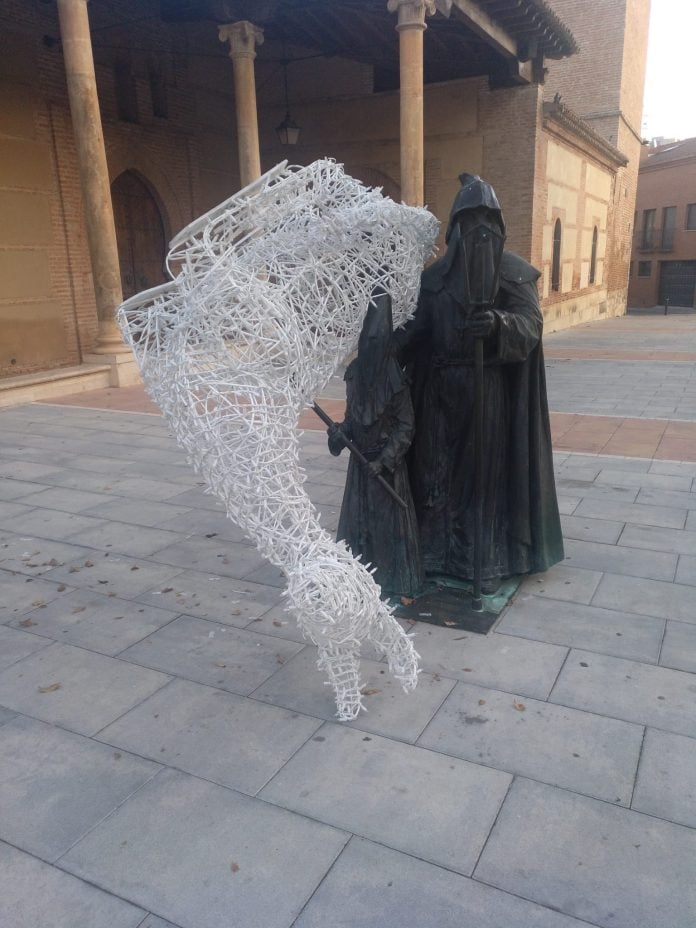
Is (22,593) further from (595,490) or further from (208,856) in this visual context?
(595,490)

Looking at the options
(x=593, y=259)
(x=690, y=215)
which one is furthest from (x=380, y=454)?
(x=690, y=215)

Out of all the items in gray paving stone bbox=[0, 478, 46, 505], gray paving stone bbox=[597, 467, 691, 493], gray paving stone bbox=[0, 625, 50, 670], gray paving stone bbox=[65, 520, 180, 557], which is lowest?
gray paving stone bbox=[597, 467, 691, 493]

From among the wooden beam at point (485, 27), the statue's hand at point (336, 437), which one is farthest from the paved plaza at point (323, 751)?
the wooden beam at point (485, 27)

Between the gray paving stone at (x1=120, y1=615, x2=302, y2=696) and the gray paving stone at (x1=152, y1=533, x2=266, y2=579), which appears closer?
the gray paving stone at (x1=120, y1=615, x2=302, y2=696)

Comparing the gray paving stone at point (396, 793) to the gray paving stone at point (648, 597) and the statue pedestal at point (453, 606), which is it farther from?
the gray paving stone at point (648, 597)

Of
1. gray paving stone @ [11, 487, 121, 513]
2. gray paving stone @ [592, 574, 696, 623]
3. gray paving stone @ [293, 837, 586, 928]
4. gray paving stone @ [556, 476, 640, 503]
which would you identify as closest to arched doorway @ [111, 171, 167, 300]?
gray paving stone @ [11, 487, 121, 513]

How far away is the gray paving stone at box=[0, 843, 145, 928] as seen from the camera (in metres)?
2.02

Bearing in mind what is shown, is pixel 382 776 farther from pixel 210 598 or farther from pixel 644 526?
pixel 644 526

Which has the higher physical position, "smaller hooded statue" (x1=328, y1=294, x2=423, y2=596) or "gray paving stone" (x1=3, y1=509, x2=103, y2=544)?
"smaller hooded statue" (x1=328, y1=294, x2=423, y2=596)

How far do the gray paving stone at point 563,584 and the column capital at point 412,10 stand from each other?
34.6 ft

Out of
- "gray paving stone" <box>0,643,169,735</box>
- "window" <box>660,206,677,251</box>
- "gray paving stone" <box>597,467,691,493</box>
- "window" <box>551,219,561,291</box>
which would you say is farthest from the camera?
"window" <box>660,206,677,251</box>

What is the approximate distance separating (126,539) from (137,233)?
36.6 feet

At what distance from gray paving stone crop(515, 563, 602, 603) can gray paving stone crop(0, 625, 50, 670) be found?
8.19 feet

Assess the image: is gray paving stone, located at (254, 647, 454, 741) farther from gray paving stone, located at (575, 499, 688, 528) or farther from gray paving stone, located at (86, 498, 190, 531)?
gray paving stone, located at (575, 499, 688, 528)
